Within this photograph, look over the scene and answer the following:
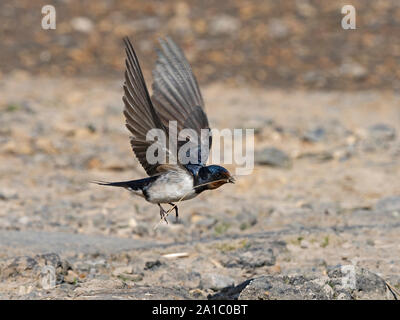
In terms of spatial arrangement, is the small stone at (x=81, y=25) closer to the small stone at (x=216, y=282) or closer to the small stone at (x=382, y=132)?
the small stone at (x=382, y=132)

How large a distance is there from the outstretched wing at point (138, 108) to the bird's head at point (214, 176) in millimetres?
221

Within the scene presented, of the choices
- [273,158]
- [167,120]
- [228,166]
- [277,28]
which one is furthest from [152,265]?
[277,28]

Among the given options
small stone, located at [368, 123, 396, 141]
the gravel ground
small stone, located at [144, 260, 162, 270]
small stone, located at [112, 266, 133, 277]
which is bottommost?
small stone, located at [112, 266, 133, 277]

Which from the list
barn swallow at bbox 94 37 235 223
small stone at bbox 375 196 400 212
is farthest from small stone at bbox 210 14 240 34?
barn swallow at bbox 94 37 235 223

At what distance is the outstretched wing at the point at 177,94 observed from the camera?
4.85 metres

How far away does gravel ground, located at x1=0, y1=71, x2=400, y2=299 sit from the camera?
16.0 feet

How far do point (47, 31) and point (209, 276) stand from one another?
8.84 m

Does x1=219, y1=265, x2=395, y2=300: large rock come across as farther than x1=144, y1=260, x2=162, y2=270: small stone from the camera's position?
No

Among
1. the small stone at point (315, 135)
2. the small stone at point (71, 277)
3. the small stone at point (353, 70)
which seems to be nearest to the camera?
the small stone at point (71, 277)

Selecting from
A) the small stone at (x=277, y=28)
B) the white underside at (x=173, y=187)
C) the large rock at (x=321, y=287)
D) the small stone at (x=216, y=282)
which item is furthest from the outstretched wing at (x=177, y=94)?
the small stone at (x=277, y=28)

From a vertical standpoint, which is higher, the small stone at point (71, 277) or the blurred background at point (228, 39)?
the blurred background at point (228, 39)

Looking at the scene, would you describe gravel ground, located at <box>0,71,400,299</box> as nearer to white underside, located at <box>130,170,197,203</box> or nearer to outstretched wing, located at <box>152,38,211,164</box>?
white underside, located at <box>130,170,197,203</box>

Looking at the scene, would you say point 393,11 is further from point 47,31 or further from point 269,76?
point 47,31

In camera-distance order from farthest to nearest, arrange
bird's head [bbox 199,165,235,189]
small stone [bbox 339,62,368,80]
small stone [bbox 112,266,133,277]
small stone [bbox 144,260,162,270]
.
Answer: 1. small stone [bbox 339,62,368,80]
2. small stone [bbox 144,260,162,270]
3. small stone [bbox 112,266,133,277]
4. bird's head [bbox 199,165,235,189]
